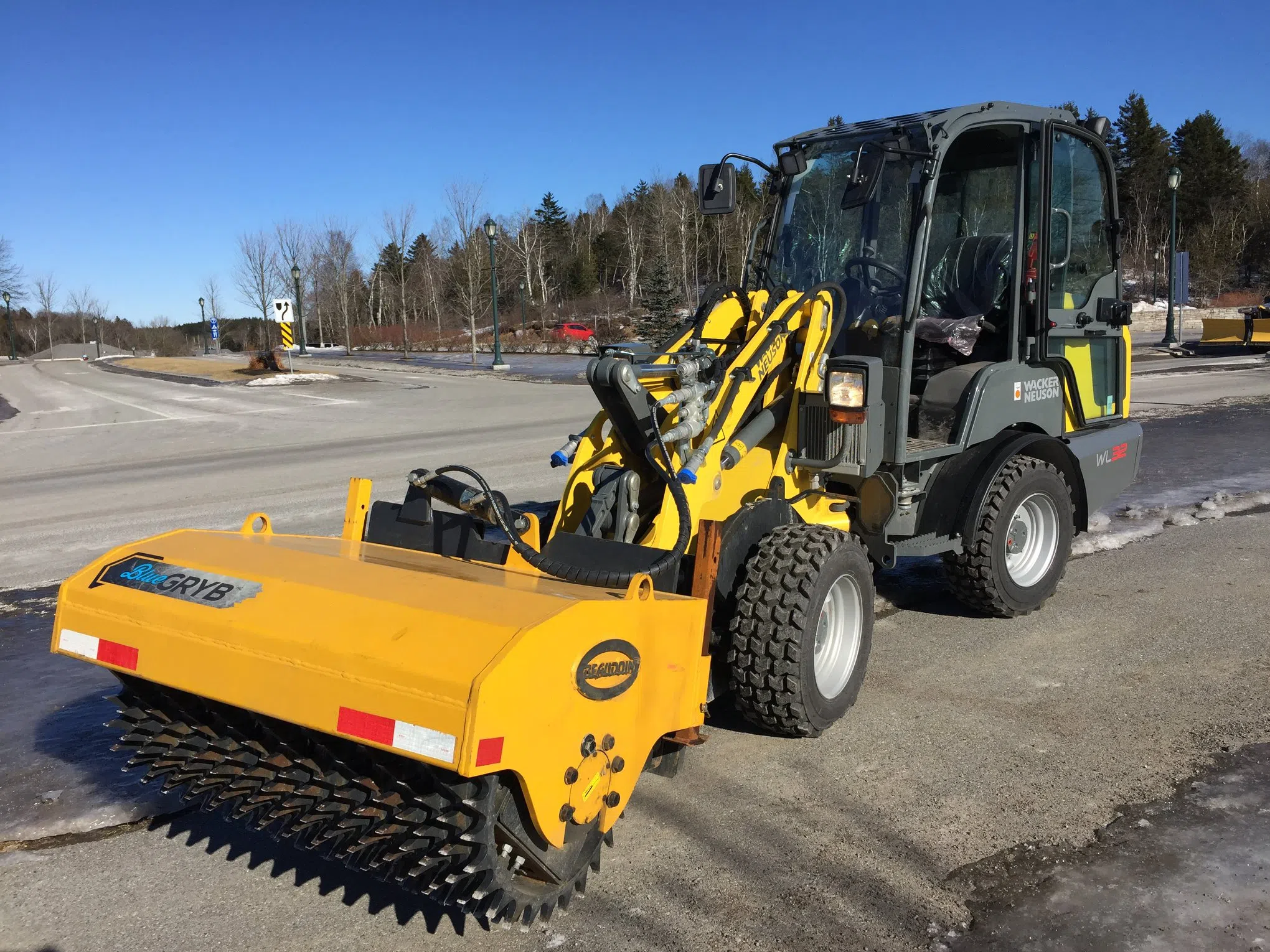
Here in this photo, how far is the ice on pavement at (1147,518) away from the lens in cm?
733

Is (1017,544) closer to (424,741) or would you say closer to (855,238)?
(855,238)

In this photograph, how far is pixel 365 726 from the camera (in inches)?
102

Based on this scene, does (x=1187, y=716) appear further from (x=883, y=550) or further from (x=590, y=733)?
(x=590, y=733)

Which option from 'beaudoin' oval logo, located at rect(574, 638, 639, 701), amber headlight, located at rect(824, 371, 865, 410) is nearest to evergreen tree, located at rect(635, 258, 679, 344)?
amber headlight, located at rect(824, 371, 865, 410)

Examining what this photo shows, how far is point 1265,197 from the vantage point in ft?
204

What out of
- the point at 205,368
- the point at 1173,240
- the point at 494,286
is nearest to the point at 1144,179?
the point at 1173,240

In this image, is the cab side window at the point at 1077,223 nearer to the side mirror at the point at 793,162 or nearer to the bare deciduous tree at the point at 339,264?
the side mirror at the point at 793,162

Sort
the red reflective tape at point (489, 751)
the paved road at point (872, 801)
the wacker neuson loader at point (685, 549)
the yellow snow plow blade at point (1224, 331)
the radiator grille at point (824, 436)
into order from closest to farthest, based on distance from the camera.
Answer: the red reflective tape at point (489, 751), the wacker neuson loader at point (685, 549), the paved road at point (872, 801), the radiator grille at point (824, 436), the yellow snow plow blade at point (1224, 331)

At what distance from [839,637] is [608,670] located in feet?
5.68

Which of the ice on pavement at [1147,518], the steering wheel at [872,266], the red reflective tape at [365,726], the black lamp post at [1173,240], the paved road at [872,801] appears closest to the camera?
the red reflective tape at [365,726]

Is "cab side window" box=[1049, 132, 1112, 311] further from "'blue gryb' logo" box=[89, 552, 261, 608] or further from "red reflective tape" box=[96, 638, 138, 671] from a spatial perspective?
"red reflective tape" box=[96, 638, 138, 671]

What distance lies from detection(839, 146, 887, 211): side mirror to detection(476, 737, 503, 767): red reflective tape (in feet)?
9.88

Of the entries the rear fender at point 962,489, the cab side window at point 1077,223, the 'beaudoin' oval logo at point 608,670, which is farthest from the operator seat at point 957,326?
the 'beaudoin' oval logo at point 608,670

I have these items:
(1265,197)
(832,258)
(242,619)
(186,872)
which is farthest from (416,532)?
(1265,197)
